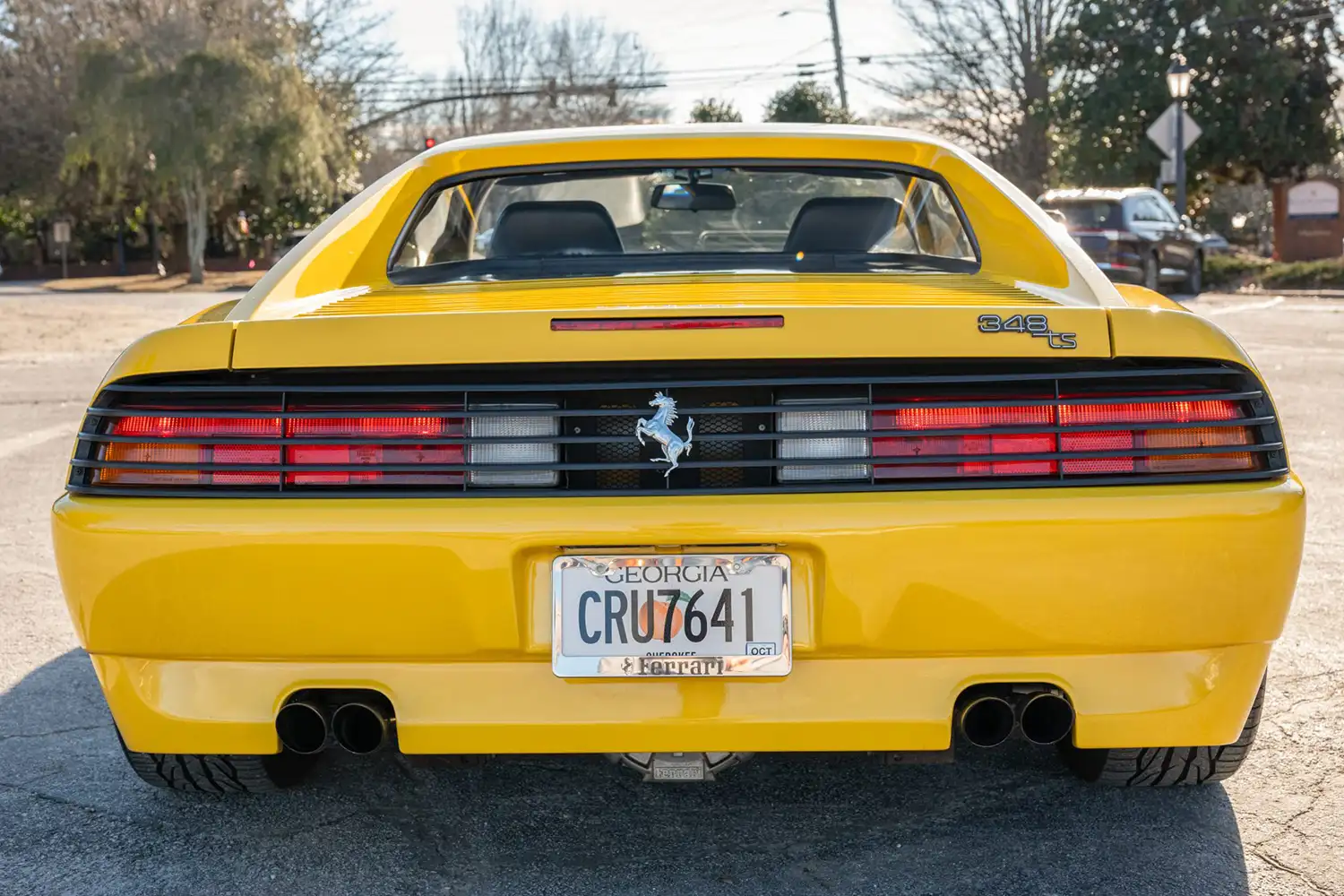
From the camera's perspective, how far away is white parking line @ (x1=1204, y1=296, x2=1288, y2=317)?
17.7 m

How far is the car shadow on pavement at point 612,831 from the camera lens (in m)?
2.53

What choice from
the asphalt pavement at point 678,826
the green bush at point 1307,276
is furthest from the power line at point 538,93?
the asphalt pavement at point 678,826

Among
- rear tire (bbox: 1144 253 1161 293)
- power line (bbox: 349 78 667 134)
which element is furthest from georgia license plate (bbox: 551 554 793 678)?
power line (bbox: 349 78 667 134)

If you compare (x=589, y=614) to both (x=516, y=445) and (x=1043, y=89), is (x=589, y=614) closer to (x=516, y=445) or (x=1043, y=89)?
(x=516, y=445)

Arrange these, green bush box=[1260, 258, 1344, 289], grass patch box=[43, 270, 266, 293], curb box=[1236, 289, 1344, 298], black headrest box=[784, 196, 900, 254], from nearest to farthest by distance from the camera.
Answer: black headrest box=[784, 196, 900, 254]
curb box=[1236, 289, 1344, 298]
green bush box=[1260, 258, 1344, 289]
grass patch box=[43, 270, 266, 293]

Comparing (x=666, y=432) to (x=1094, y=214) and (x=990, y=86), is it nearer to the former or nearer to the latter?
(x=1094, y=214)

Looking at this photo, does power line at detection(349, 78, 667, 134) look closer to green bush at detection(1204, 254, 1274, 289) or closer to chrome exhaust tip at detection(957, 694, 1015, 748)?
green bush at detection(1204, 254, 1274, 289)

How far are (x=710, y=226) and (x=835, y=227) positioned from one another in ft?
3.10

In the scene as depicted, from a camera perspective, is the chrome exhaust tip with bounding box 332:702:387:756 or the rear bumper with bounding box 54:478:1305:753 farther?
the chrome exhaust tip with bounding box 332:702:387:756

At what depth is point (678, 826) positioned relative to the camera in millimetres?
2797

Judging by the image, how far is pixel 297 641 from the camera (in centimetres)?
231

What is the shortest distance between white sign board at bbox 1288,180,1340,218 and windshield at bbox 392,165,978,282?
81.8ft

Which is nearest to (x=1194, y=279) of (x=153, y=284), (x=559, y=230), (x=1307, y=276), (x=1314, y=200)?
(x=1307, y=276)

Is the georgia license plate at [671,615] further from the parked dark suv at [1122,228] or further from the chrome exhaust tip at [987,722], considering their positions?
the parked dark suv at [1122,228]
